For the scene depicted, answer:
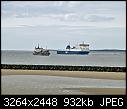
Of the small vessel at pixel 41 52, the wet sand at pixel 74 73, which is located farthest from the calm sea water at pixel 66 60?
the wet sand at pixel 74 73

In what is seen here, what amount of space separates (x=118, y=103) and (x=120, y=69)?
17992mm

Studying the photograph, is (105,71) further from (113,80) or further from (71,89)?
(71,89)

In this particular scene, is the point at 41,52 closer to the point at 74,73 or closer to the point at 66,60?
the point at 66,60

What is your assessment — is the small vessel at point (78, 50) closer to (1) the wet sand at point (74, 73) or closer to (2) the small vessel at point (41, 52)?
(2) the small vessel at point (41, 52)

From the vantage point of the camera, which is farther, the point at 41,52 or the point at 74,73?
the point at 41,52

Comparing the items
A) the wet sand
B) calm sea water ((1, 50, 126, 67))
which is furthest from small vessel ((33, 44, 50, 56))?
the wet sand

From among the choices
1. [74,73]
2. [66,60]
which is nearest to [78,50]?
[66,60]

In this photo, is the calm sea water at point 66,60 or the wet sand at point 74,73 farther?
the calm sea water at point 66,60

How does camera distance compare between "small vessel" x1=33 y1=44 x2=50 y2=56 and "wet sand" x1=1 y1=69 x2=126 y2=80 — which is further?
"small vessel" x1=33 y1=44 x2=50 y2=56

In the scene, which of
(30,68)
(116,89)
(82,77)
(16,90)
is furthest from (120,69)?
(16,90)

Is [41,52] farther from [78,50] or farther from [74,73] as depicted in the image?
[74,73]

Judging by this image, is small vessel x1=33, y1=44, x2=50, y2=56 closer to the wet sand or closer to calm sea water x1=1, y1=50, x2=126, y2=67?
calm sea water x1=1, y1=50, x2=126, y2=67

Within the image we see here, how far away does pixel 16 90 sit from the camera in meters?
18.2

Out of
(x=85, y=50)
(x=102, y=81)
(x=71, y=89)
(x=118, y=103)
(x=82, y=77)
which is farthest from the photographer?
(x=85, y=50)
